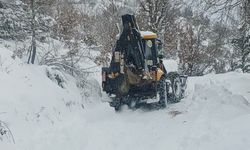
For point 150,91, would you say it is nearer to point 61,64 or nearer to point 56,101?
point 56,101

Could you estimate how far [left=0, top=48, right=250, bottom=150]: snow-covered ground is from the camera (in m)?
8.86

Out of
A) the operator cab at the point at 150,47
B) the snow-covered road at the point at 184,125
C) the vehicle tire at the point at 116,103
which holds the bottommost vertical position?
the vehicle tire at the point at 116,103

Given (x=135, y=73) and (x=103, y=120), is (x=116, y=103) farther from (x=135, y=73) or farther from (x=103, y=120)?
(x=103, y=120)

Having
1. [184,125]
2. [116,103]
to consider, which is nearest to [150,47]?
[116,103]

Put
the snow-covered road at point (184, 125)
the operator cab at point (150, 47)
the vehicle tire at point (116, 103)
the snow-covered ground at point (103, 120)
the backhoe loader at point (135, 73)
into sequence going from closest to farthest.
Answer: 1. the snow-covered road at point (184, 125)
2. the snow-covered ground at point (103, 120)
3. the backhoe loader at point (135, 73)
4. the vehicle tire at point (116, 103)
5. the operator cab at point (150, 47)

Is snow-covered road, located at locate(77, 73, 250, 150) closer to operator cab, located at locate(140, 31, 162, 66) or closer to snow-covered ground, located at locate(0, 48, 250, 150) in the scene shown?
snow-covered ground, located at locate(0, 48, 250, 150)

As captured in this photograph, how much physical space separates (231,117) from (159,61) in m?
4.64

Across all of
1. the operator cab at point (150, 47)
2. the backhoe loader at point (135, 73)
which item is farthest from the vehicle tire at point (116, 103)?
the operator cab at point (150, 47)

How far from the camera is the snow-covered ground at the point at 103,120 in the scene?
8859 millimetres

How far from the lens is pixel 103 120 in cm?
1246

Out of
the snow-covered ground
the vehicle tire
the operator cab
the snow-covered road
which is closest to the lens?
the snow-covered road

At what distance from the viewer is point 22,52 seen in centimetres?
1667

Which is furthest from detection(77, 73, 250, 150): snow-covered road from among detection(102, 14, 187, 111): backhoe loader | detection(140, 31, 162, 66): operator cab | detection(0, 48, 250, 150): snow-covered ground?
detection(140, 31, 162, 66): operator cab

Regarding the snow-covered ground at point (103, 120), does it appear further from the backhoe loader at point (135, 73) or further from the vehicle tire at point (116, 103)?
the backhoe loader at point (135, 73)
